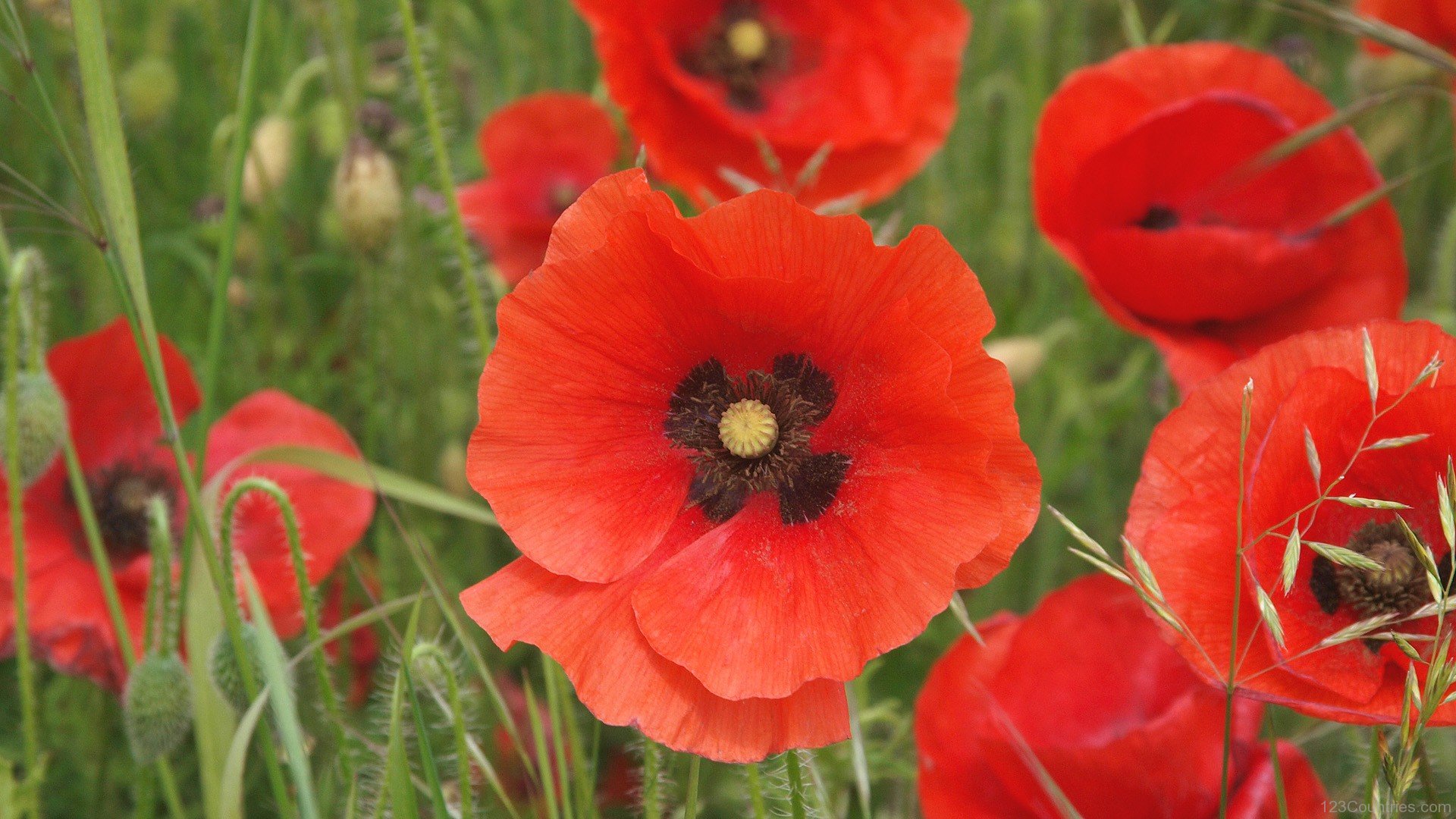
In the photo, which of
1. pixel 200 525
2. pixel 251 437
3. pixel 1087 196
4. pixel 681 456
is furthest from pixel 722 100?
pixel 200 525

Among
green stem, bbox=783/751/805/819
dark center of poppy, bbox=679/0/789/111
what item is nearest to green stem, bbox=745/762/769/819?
green stem, bbox=783/751/805/819

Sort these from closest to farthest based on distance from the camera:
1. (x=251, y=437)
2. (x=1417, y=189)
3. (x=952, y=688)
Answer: (x=952, y=688), (x=251, y=437), (x=1417, y=189)

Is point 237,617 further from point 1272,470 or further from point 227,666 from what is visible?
point 1272,470

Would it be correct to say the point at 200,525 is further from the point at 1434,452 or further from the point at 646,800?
the point at 1434,452

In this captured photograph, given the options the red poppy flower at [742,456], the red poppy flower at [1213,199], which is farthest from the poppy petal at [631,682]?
the red poppy flower at [1213,199]

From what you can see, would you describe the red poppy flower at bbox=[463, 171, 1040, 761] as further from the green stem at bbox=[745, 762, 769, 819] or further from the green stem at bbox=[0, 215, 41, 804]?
the green stem at bbox=[0, 215, 41, 804]

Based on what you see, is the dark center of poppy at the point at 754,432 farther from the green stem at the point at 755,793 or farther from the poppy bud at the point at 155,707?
the poppy bud at the point at 155,707
